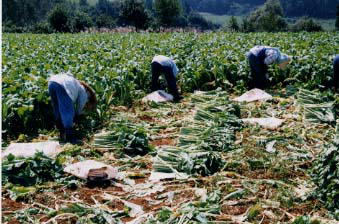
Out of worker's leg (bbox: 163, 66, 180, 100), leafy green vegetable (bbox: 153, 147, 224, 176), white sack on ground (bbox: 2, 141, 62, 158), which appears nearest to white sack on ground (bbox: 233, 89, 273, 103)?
worker's leg (bbox: 163, 66, 180, 100)

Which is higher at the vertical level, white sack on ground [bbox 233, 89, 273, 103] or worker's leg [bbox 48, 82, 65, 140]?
worker's leg [bbox 48, 82, 65, 140]

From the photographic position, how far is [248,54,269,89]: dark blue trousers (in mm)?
9477

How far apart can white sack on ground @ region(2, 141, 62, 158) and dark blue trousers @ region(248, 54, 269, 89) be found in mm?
5179

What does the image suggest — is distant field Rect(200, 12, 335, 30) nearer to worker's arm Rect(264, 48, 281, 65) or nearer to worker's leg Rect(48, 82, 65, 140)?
worker's arm Rect(264, 48, 281, 65)

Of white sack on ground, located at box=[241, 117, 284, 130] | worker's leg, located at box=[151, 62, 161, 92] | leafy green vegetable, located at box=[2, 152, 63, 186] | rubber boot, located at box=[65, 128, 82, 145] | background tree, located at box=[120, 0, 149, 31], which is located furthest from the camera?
background tree, located at box=[120, 0, 149, 31]

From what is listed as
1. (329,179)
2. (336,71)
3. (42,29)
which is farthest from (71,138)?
(42,29)

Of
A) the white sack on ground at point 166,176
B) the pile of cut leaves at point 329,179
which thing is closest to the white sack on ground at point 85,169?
the white sack on ground at point 166,176

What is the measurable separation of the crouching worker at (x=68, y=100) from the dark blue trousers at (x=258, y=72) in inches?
174

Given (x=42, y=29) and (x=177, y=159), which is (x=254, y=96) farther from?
(x=42, y=29)

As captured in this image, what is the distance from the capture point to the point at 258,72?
9719mm

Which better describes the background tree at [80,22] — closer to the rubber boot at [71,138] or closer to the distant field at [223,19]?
the rubber boot at [71,138]

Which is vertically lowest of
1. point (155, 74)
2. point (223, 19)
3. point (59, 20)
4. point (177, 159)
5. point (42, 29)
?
point (177, 159)

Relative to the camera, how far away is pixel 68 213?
4207 mm

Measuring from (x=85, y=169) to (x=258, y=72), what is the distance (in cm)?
584
